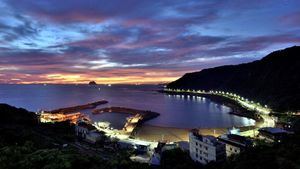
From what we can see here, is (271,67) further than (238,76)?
No

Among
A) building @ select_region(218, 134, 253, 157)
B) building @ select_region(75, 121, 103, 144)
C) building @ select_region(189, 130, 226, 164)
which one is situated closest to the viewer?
building @ select_region(218, 134, 253, 157)

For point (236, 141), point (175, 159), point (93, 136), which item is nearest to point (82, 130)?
point (93, 136)

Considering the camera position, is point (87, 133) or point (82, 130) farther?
point (82, 130)

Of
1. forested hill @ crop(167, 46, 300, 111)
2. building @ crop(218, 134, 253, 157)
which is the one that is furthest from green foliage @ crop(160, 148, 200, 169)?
forested hill @ crop(167, 46, 300, 111)

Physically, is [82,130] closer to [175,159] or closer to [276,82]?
[175,159]

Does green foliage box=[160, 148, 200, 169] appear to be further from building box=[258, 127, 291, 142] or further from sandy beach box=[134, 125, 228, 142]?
sandy beach box=[134, 125, 228, 142]

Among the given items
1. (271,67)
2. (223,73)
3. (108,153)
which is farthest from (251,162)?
(223,73)

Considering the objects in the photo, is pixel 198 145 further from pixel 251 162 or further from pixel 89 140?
pixel 89 140

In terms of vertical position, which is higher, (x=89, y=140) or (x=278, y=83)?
(x=278, y=83)
